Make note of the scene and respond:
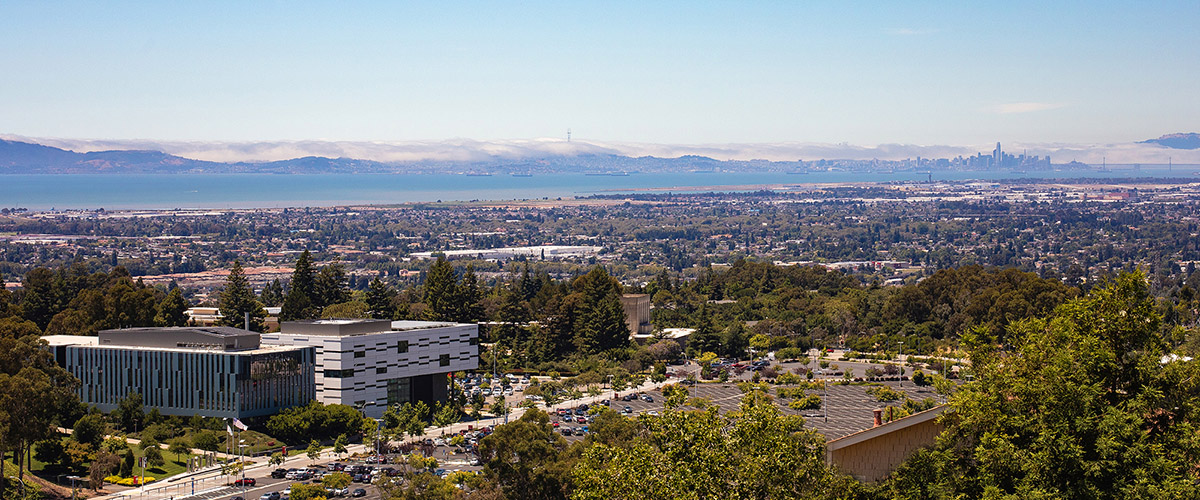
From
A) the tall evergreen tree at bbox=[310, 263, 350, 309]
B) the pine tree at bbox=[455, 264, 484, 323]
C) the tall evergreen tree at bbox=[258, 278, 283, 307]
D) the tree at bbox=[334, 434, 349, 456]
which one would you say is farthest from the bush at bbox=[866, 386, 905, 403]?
the tall evergreen tree at bbox=[258, 278, 283, 307]

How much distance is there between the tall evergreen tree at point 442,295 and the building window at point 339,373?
1974 cm

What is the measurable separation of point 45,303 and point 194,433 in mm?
27246

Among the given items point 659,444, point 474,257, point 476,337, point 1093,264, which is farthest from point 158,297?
point 1093,264

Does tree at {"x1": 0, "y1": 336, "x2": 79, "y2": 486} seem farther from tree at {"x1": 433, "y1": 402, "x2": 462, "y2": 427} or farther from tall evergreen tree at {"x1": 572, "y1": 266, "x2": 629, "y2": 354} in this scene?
tall evergreen tree at {"x1": 572, "y1": 266, "x2": 629, "y2": 354}

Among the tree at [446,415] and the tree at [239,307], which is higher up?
the tree at [239,307]

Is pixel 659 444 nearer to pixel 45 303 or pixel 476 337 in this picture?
pixel 476 337

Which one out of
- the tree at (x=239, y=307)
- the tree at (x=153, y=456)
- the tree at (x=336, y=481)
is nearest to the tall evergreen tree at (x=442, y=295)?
the tree at (x=239, y=307)

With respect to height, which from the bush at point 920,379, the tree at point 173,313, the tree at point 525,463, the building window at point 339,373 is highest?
the tree at point 525,463

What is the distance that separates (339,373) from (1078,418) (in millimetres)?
41584

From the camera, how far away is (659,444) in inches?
777

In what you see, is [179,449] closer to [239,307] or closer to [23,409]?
[23,409]

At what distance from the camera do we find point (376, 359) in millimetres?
56625

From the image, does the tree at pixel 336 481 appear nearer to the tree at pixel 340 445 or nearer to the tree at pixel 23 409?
the tree at pixel 340 445

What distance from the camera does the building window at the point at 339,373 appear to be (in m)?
55.6
